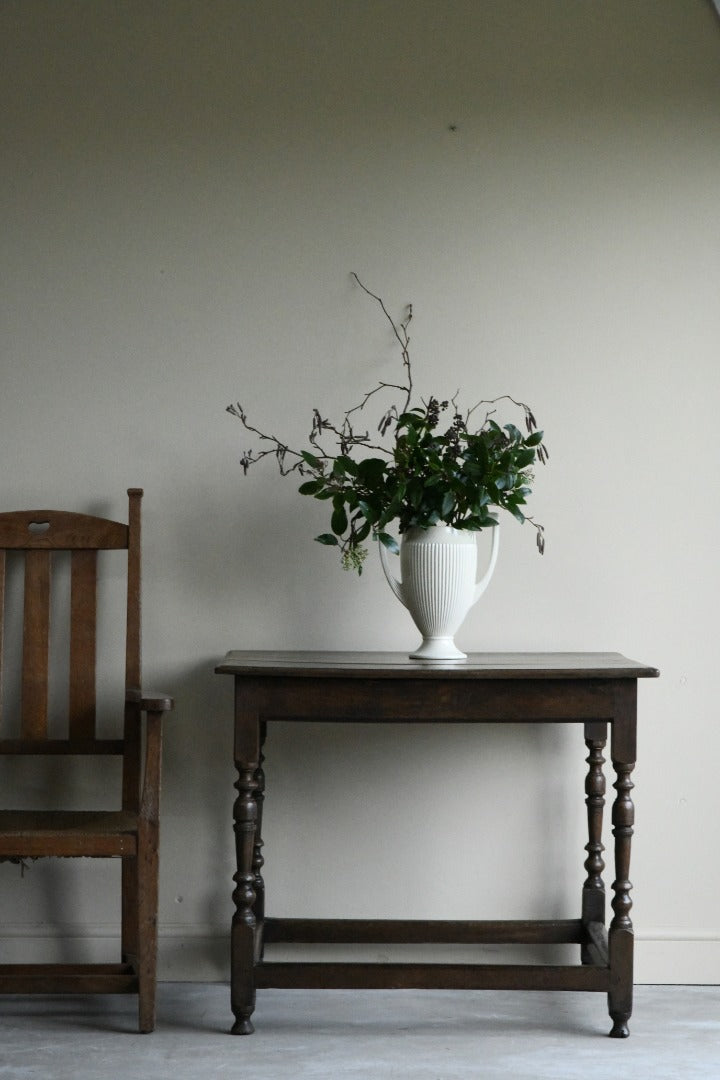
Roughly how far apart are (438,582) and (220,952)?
106cm

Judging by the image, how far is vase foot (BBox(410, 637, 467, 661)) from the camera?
2299 mm

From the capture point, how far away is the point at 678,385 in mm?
2660

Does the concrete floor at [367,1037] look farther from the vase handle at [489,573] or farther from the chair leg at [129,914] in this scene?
the vase handle at [489,573]

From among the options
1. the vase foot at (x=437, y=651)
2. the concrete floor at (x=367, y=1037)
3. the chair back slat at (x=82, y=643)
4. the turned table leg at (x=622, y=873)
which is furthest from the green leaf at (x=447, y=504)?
the concrete floor at (x=367, y=1037)

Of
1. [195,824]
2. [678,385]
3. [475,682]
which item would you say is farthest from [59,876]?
[678,385]

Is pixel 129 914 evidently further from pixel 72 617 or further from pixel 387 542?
pixel 387 542

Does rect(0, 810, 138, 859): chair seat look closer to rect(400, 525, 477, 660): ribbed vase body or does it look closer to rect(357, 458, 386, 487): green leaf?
rect(400, 525, 477, 660): ribbed vase body

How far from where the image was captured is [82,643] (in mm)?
2482

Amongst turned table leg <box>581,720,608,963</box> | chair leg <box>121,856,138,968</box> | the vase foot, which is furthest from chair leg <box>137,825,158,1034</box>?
turned table leg <box>581,720,608,963</box>

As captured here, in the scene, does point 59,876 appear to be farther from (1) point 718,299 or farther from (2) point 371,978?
(1) point 718,299

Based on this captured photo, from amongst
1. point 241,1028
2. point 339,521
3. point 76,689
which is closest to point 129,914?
point 241,1028

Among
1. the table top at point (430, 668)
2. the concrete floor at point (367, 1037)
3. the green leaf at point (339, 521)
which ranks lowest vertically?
the concrete floor at point (367, 1037)

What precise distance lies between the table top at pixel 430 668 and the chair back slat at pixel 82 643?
40cm

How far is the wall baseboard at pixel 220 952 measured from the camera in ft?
8.37
